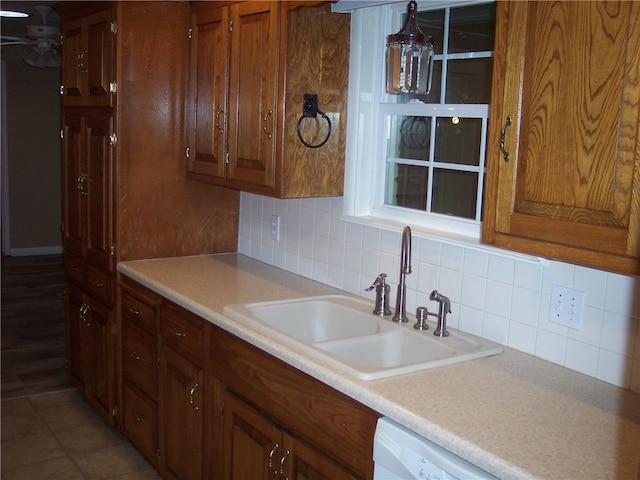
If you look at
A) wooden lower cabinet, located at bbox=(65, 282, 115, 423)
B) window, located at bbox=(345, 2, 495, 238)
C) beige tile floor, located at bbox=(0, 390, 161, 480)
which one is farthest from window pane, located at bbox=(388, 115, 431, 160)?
beige tile floor, located at bbox=(0, 390, 161, 480)

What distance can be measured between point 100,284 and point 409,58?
2.10 m

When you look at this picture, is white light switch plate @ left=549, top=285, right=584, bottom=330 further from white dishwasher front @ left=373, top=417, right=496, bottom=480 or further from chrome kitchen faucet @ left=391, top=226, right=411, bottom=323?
white dishwasher front @ left=373, top=417, right=496, bottom=480

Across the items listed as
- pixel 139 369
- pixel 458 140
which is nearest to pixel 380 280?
pixel 458 140

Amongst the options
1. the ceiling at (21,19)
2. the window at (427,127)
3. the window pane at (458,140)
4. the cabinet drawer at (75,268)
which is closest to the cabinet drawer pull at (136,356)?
the cabinet drawer at (75,268)

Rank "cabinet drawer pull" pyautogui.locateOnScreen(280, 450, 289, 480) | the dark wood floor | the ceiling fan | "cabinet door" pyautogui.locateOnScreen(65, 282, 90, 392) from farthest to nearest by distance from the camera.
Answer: the ceiling fan, the dark wood floor, "cabinet door" pyautogui.locateOnScreen(65, 282, 90, 392), "cabinet drawer pull" pyautogui.locateOnScreen(280, 450, 289, 480)

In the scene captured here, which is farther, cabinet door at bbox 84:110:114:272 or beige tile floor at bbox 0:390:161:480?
cabinet door at bbox 84:110:114:272

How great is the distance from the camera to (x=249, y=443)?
2.46 meters

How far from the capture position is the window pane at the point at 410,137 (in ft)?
8.98

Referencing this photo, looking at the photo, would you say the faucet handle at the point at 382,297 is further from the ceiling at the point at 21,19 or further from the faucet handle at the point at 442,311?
the ceiling at the point at 21,19

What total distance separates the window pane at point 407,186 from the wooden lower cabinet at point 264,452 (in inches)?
38.8

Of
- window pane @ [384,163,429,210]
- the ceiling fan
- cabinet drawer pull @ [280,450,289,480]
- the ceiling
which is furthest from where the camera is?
the ceiling fan

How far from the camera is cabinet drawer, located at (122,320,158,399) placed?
318 cm

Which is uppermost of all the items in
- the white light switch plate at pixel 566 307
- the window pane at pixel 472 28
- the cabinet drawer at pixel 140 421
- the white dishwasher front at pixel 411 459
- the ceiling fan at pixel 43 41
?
the ceiling fan at pixel 43 41

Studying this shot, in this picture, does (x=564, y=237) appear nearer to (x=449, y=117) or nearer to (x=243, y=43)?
(x=449, y=117)
